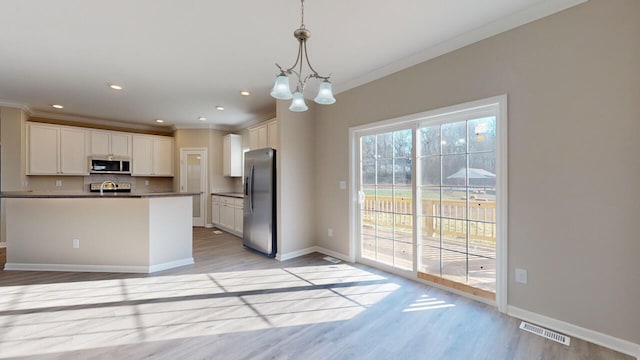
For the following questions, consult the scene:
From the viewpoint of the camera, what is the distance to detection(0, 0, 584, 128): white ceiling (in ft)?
7.32

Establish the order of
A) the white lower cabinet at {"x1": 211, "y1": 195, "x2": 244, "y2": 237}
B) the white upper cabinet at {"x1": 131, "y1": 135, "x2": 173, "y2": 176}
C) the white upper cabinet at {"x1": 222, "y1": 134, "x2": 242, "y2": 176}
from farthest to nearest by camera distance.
→ the white upper cabinet at {"x1": 222, "y1": 134, "x2": 242, "y2": 176} → the white upper cabinet at {"x1": 131, "y1": 135, "x2": 173, "y2": 176} → the white lower cabinet at {"x1": 211, "y1": 195, "x2": 244, "y2": 237}

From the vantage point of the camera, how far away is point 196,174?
695cm

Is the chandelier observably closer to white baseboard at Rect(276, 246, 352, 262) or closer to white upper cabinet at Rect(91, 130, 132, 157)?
white baseboard at Rect(276, 246, 352, 262)

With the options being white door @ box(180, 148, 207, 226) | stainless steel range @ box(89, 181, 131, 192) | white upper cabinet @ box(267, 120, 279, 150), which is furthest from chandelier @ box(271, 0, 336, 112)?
stainless steel range @ box(89, 181, 131, 192)

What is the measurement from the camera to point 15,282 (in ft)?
10.6

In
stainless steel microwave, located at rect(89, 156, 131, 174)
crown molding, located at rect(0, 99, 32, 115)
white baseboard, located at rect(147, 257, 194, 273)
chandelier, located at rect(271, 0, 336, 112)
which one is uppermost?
crown molding, located at rect(0, 99, 32, 115)

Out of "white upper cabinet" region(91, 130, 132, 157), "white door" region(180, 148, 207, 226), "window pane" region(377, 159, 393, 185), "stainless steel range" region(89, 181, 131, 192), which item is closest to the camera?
"window pane" region(377, 159, 393, 185)

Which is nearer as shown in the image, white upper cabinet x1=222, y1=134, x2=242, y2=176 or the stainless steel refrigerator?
the stainless steel refrigerator

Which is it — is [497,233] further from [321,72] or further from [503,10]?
[321,72]

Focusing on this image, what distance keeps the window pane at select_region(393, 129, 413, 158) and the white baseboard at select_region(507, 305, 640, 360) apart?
6.13 feet

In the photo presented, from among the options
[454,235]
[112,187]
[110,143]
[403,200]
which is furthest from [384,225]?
[110,143]

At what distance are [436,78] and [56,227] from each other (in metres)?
5.29

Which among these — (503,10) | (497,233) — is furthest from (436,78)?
(497,233)

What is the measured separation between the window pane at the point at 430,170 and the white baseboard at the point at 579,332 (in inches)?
54.7
